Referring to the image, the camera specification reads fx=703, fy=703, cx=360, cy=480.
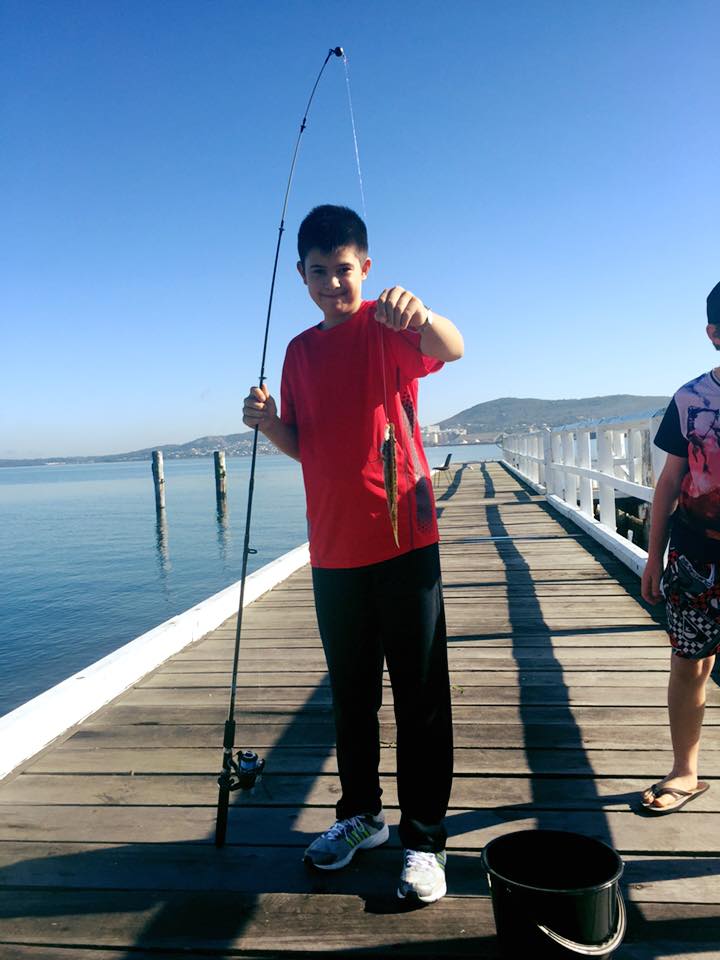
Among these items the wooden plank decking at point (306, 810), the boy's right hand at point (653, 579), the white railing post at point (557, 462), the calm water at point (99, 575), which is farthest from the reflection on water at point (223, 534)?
the boy's right hand at point (653, 579)

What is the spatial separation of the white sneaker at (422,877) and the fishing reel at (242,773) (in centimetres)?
58

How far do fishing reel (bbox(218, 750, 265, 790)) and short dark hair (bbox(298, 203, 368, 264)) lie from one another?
65.4 inches

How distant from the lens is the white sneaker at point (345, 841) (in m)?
2.14

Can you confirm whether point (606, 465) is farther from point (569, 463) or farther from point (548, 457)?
point (548, 457)

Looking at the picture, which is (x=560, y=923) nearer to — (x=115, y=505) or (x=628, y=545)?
(x=628, y=545)

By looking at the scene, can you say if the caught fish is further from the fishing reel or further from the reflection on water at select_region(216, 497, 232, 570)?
the reflection on water at select_region(216, 497, 232, 570)

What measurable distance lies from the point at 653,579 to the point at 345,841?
4.47 ft

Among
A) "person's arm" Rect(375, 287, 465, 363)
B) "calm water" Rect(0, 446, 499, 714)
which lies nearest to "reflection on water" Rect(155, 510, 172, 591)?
"calm water" Rect(0, 446, 499, 714)

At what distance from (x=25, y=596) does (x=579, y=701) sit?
48.4ft

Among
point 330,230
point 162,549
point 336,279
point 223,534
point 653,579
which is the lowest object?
point 223,534

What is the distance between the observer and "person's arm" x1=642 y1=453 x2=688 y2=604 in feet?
7.72

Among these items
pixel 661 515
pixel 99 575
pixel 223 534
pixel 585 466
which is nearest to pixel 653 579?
pixel 661 515

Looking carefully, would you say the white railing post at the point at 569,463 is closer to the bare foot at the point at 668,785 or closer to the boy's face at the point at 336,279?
the bare foot at the point at 668,785

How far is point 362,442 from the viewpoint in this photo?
2.10 metres
